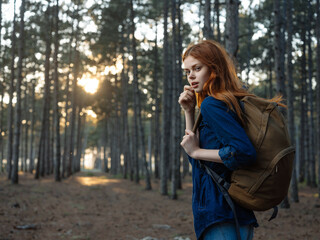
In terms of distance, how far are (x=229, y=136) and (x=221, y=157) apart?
0.44 feet

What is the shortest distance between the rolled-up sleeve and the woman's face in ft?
0.79

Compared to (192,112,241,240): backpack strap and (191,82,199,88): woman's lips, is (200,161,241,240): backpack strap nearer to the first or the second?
(192,112,241,240): backpack strap

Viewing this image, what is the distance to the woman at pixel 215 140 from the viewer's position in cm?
173

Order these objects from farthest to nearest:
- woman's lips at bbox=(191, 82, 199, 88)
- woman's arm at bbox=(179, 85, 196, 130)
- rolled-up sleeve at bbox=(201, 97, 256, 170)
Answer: woman's arm at bbox=(179, 85, 196, 130) → woman's lips at bbox=(191, 82, 199, 88) → rolled-up sleeve at bbox=(201, 97, 256, 170)

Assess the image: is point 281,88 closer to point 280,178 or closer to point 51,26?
point 280,178

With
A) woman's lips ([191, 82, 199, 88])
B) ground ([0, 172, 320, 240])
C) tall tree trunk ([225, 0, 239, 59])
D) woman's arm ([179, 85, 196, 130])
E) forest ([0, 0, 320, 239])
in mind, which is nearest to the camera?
woman's lips ([191, 82, 199, 88])

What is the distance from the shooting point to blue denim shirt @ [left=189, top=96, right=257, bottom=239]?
1.70 meters

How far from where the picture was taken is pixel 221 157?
1.78 m

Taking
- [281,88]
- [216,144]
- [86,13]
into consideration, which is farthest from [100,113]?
[216,144]

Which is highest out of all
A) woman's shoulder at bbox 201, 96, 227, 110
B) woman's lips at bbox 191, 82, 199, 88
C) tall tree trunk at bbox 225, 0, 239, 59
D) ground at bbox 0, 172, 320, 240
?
tall tree trunk at bbox 225, 0, 239, 59

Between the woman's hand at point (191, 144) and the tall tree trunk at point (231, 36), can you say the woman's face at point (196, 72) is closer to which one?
the woman's hand at point (191, 144)

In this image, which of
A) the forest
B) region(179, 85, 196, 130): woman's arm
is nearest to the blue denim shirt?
region(179, 85, 196, 130): woman's arm

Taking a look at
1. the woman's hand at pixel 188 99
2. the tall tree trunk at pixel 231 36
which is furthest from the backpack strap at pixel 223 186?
the tall tree trunk at pixel 231 36

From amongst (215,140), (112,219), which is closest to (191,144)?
(215,140)
